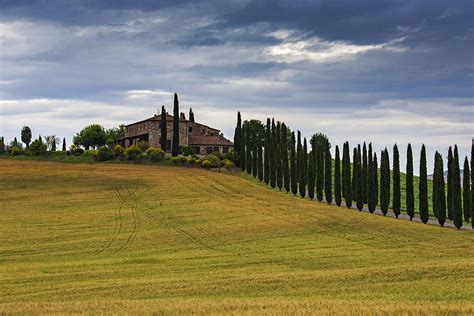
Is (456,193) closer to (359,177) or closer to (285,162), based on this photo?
(359,177)

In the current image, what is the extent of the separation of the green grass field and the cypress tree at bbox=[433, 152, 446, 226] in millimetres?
5396

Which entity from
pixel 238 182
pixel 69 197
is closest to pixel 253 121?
pixel 238 182

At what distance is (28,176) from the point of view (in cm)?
7900

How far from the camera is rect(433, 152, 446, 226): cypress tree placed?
58.6 meters

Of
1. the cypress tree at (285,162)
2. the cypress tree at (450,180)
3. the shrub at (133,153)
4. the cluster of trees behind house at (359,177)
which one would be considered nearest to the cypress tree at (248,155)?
the cluster of trees behind house at (359,177)

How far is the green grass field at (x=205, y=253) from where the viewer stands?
73.8 ft

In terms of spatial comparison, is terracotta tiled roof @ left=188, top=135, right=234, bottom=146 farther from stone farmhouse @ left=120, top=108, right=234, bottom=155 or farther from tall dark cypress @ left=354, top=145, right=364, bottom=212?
tall dark cypress @ left=354, top=145, right=364, bottom=212

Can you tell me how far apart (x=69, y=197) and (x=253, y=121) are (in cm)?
9592

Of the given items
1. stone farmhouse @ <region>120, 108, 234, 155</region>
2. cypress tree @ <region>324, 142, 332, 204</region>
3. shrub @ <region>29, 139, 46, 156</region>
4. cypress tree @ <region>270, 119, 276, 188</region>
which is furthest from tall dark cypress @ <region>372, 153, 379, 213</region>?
shrub @ <region>29, 139, 46, 156</region>

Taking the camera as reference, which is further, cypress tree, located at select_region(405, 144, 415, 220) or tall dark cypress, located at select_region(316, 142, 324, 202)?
tall dark cypress, located at select_region(316, 142, 324, 202)

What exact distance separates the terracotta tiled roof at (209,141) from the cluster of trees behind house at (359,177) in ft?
59.4

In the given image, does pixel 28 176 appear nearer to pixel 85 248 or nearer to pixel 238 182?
pixel 238 182

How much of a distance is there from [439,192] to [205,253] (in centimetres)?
3164

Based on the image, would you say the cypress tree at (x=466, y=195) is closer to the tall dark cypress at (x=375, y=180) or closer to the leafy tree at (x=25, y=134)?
the tall dark cypress at (x=375, y=180)
